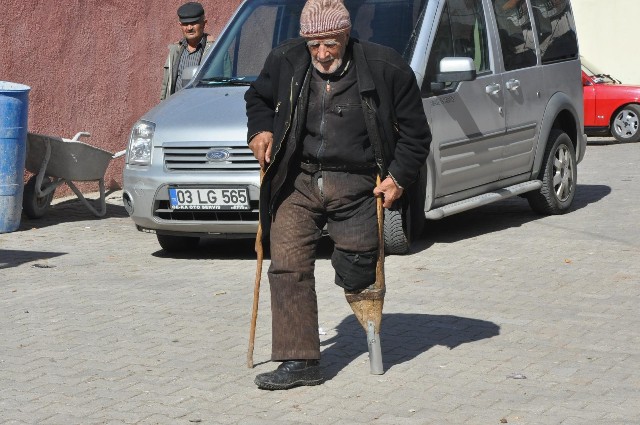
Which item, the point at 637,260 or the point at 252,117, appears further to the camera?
the point at 637,260

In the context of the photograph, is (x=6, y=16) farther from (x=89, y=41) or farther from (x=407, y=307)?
(x=407, y=307)

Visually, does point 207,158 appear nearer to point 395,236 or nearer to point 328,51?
point 395,236

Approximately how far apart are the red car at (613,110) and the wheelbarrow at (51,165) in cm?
1091

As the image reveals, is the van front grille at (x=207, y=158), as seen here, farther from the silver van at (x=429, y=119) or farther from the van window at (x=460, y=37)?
the van window at (x=460, y=37)

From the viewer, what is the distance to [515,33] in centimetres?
1130

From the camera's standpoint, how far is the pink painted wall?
13.0 m

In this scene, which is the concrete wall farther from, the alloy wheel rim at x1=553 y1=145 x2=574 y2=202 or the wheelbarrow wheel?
the wheelbarrow wheel

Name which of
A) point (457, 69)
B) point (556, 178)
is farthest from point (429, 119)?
point (556, 178)

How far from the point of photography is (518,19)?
11.4 m

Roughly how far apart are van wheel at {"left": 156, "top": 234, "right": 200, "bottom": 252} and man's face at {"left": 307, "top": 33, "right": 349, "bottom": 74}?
14.2 feet

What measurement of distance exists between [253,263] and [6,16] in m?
4.56

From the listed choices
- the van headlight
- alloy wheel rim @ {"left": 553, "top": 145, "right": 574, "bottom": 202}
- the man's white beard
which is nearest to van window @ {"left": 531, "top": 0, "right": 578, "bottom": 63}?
alloy wheel rim @ {"left": 553, "top": 145, "right": 574, "bottom": 202}

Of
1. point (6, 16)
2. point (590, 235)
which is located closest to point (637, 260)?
point (590, 235)

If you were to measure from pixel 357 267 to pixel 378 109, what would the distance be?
2.47 ft
